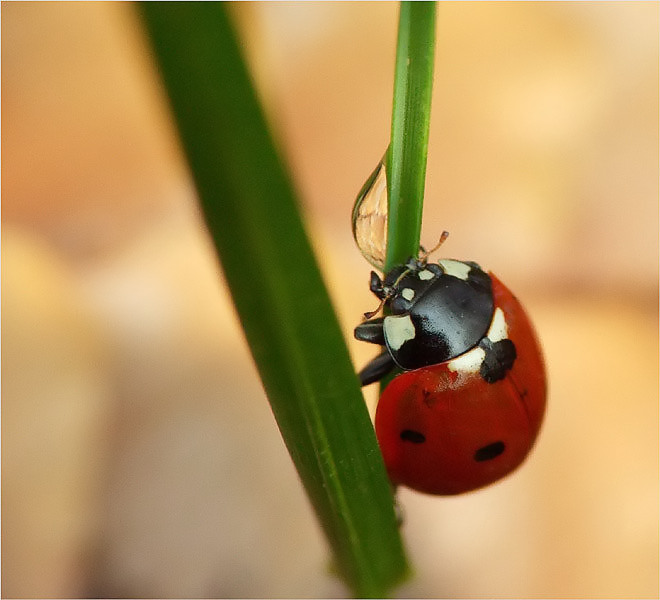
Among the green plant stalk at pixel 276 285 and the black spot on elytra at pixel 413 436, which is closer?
the green plant stalk at pixel 276 285

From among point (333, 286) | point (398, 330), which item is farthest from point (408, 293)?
point (333, 286)

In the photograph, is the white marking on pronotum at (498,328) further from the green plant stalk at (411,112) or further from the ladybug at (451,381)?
the green plant stalk at (411,112)

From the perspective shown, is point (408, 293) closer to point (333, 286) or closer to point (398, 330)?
point (398, 330)

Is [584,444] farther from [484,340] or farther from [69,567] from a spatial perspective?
[69,567]

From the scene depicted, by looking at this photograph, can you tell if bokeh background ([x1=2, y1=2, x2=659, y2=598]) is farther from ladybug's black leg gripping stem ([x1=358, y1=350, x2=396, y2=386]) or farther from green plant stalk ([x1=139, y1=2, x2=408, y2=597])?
green plant stalk ([x1=139, y1=2, x2=408, y2=597])

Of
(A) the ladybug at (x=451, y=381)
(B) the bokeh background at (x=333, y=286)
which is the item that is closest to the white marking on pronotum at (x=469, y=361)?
(A) the ladybug at (x=451, y=381)

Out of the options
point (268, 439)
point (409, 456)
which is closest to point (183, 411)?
point (268, 439)
